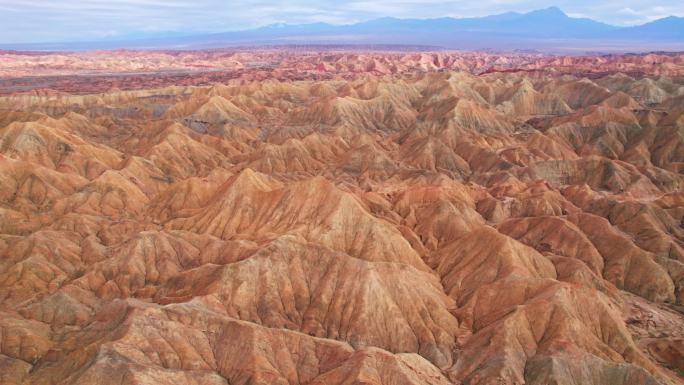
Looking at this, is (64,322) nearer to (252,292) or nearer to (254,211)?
(252,292)

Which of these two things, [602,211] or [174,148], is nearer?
[602,211]

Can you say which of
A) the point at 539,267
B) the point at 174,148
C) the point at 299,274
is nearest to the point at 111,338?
the point at 299,274

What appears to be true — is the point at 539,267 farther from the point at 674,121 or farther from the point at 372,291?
the point at 674,121

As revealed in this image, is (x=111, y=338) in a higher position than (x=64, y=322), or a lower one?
higher

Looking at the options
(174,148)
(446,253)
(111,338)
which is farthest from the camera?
(174,148)

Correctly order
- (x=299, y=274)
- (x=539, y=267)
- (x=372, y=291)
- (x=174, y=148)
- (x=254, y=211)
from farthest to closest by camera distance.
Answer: (x=174, y=148), (x=254, y=211), (x=539, y=267), (x=299, y=274), (x=372, y=291)

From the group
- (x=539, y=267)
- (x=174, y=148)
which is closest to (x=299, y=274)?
(x=539, y=267)
